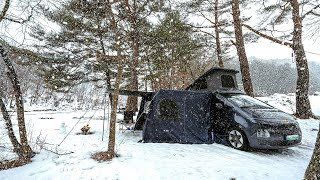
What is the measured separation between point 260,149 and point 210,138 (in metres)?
1.50

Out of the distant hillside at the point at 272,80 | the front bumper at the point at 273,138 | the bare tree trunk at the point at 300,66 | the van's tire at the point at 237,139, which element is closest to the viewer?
the front bumper at the point at 273,138

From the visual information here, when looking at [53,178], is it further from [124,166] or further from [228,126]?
[228,126]

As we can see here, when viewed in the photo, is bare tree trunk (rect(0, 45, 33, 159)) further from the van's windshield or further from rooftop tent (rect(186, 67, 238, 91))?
rooftop tent (rect(186, 67, 238, 91))

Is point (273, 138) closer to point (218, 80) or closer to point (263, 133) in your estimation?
point (263, 133)

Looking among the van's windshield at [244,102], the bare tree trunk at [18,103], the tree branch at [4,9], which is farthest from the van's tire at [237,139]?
the tree branch at [4,9]

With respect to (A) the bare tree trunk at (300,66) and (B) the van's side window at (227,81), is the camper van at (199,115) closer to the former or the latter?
(B) the van's side window at (227,81)

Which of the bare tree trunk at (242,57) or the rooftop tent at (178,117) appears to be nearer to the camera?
the rooftop tent at (178,117)

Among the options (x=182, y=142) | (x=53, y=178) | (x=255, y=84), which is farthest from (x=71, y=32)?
(x=255, y=84)

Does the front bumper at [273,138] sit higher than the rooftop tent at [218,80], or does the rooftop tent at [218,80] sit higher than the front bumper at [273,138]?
the rooftop tent at [218,80]

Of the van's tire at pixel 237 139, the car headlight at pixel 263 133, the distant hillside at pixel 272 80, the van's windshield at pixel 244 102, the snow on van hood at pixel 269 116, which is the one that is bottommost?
the van's tire at pixel 237 139

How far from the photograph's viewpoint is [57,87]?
17688 millimetres

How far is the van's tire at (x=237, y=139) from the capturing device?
7.26 meters

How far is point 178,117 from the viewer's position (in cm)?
842

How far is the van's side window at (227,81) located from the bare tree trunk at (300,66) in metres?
4.45
